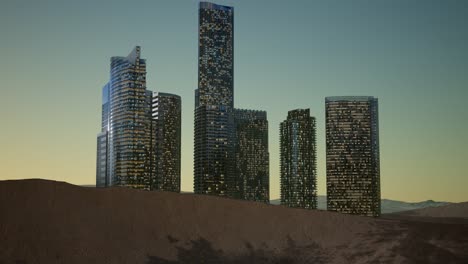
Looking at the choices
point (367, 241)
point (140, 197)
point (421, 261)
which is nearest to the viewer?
point (421, 261)

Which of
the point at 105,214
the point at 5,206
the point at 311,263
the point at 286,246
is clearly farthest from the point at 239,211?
the point at 5,206

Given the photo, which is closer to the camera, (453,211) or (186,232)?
(186,232)

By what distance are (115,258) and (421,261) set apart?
526 inches

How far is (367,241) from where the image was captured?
85.5 ft

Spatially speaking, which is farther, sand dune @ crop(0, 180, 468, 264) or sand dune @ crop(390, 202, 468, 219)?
sand dune @ crop(390, 202, 468, 219)

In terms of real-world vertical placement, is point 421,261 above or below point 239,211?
below

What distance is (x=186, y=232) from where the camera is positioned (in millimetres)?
26109

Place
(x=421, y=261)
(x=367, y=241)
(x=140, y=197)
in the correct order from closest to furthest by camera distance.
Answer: (x=421, y=261)
(x=367, y=241)
(x=140, y=197)

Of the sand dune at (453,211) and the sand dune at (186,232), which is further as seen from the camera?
the sand dune at (453,211)

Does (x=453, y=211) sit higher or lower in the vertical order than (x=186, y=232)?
lower

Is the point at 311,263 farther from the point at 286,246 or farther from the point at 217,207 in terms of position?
the point at 217,207

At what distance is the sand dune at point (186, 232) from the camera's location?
23.8 metres

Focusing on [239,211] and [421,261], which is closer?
[421,261]

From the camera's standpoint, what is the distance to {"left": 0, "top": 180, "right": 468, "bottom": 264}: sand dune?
2375 cm
